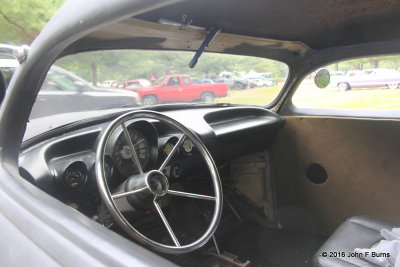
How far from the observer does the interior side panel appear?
2564 mm

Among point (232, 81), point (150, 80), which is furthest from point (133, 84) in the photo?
point (232, 81)

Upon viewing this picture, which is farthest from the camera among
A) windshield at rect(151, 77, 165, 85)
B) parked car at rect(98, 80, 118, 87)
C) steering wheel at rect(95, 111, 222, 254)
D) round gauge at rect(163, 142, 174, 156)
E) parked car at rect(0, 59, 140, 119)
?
windshield at rect(151, 77, 165, 85)

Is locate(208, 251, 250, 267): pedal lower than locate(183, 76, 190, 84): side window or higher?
lower

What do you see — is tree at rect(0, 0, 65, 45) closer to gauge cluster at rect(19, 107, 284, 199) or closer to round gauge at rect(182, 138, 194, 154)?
gauge cluster at rect(19, 107, 284, 199)

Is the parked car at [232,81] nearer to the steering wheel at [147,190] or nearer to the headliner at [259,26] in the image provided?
the headliner at [259,26]

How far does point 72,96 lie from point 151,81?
65 cm

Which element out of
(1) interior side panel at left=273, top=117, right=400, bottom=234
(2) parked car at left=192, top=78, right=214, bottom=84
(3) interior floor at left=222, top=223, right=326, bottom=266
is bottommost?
(3) interior floor at left=222, top=223, right=326, bottom=266

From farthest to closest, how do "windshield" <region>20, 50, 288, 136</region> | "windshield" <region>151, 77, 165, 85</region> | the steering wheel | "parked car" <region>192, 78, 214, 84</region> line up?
"parked car" <region>192, 78, 214, 84</region> < "windshield" <region>151, 77, 165, 85</region> < "windshield" <region>20, 50, 288, 136</region> < the steering wheel

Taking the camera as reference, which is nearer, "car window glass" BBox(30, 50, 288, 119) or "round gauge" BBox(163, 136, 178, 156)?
"car window glass" BBox(30, 50, 288, 119)

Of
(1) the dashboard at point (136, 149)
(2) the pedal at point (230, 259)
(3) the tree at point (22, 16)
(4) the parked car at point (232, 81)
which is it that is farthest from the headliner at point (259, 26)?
(3) the tree at point (22, 16)

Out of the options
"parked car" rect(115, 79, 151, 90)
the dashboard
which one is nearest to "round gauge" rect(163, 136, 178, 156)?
the dashboard

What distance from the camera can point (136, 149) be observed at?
202 centimetres

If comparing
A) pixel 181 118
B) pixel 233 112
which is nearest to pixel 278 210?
pixel 233 112

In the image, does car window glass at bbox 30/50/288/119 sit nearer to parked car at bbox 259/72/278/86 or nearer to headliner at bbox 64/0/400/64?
parked car at bbox 259/72/278/86
